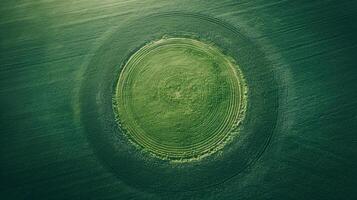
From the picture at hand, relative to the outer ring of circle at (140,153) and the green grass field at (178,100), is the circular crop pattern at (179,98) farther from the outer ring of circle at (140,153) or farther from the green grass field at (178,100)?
the outer ring of circle at (140,153)

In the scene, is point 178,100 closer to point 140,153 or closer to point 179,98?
point 179,98

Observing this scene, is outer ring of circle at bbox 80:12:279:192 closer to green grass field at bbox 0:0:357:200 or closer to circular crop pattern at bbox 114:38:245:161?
green grass field at bbox 0:0:357:200

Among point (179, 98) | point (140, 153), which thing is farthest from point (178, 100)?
point (140, 153)

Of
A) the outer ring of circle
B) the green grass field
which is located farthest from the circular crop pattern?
the outer ring of circle

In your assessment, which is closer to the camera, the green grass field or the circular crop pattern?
the green grass field

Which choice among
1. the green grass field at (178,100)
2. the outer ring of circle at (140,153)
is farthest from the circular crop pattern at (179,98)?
the outer ring of circle at (140,153)
